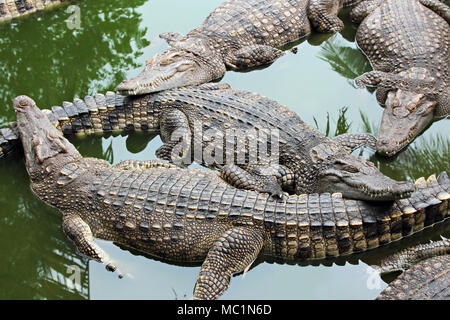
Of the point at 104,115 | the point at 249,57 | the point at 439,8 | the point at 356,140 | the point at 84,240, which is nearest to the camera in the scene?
the point at 84,240

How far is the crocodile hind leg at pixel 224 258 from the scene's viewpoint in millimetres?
4102

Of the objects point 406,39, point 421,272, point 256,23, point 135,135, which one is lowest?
point 421,272

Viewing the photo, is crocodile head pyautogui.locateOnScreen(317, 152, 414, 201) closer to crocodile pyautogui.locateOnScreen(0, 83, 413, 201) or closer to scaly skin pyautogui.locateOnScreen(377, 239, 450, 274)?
crocodile pyautogui.locateOnScreen(0, 83, 413, 201)

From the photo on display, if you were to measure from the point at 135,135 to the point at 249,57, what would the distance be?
1.80 meters

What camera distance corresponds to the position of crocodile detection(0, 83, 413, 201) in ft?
15.0

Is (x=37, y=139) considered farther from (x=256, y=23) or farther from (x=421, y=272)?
(x=421, y=272)

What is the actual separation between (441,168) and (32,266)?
12.7 feet

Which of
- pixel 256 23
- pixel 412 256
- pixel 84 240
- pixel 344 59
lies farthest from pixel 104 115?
pixel 412 256

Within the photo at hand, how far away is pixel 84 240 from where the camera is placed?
448cm

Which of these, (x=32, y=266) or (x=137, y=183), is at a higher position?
(x=137, y=183)

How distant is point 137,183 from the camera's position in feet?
14.9

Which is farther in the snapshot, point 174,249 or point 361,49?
point 361,49
